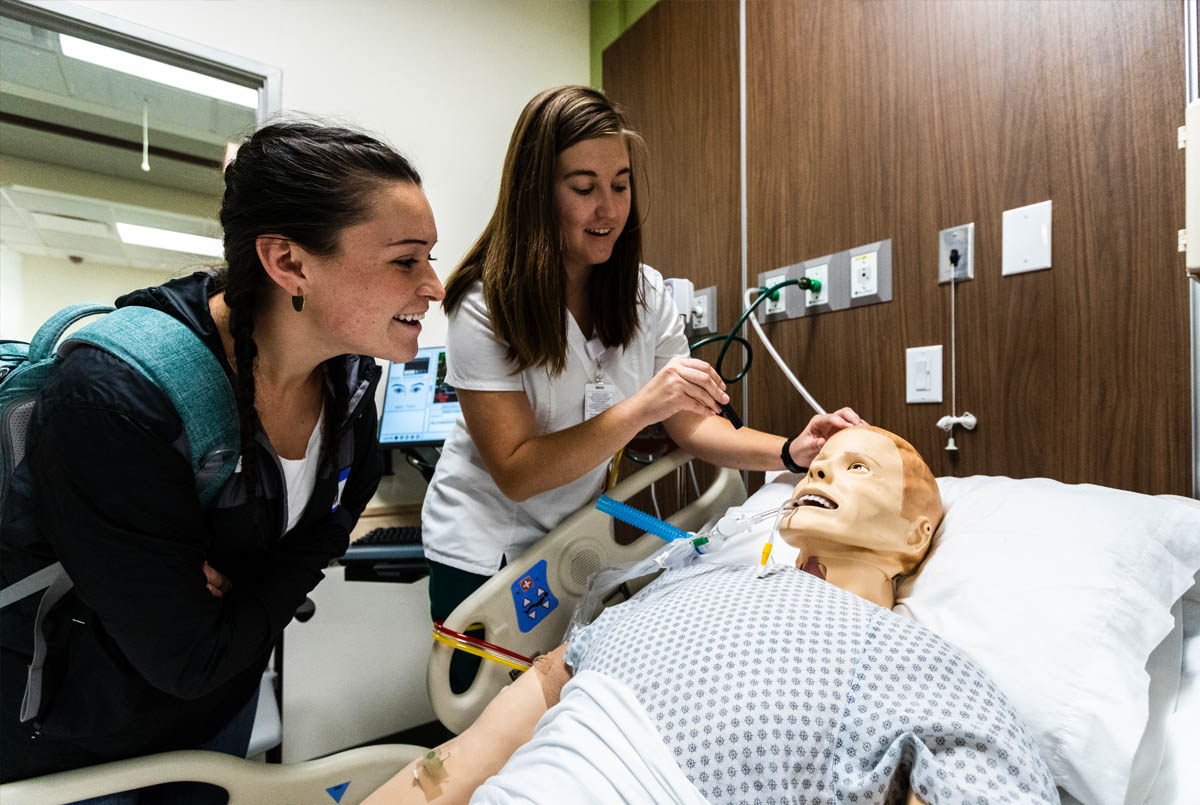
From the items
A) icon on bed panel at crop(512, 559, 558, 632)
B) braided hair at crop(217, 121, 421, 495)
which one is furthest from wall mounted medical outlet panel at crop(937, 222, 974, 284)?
braided hair at crop(217, 121, 421, 495)

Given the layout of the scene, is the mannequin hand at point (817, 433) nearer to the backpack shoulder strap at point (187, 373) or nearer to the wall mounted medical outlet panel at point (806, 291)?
the wall mounted medical outlet panel at point (806, 291)

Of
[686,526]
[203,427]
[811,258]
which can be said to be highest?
[811,258]

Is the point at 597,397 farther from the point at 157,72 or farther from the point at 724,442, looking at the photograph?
the point at 157,72

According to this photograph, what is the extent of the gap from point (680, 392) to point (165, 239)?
83.6 inches

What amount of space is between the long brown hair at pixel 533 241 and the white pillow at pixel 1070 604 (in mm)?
754

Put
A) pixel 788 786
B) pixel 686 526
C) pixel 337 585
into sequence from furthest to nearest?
pixel 337 585, pixel 686 526, pixel 788 786

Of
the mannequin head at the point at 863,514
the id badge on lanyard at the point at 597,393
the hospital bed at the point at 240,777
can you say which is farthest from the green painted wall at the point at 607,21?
the hospital bed at the point at 240,777

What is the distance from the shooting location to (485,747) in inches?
34.1

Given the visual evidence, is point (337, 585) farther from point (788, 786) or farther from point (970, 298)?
point (970, 298)

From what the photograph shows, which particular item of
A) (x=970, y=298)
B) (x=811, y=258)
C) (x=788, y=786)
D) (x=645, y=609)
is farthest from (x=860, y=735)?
(x=811, y=258)

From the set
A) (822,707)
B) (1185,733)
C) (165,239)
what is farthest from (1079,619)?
(165,239)

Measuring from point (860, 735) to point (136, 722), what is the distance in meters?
0.91

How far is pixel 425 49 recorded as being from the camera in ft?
8.25

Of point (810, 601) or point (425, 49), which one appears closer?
point (810, 601)
